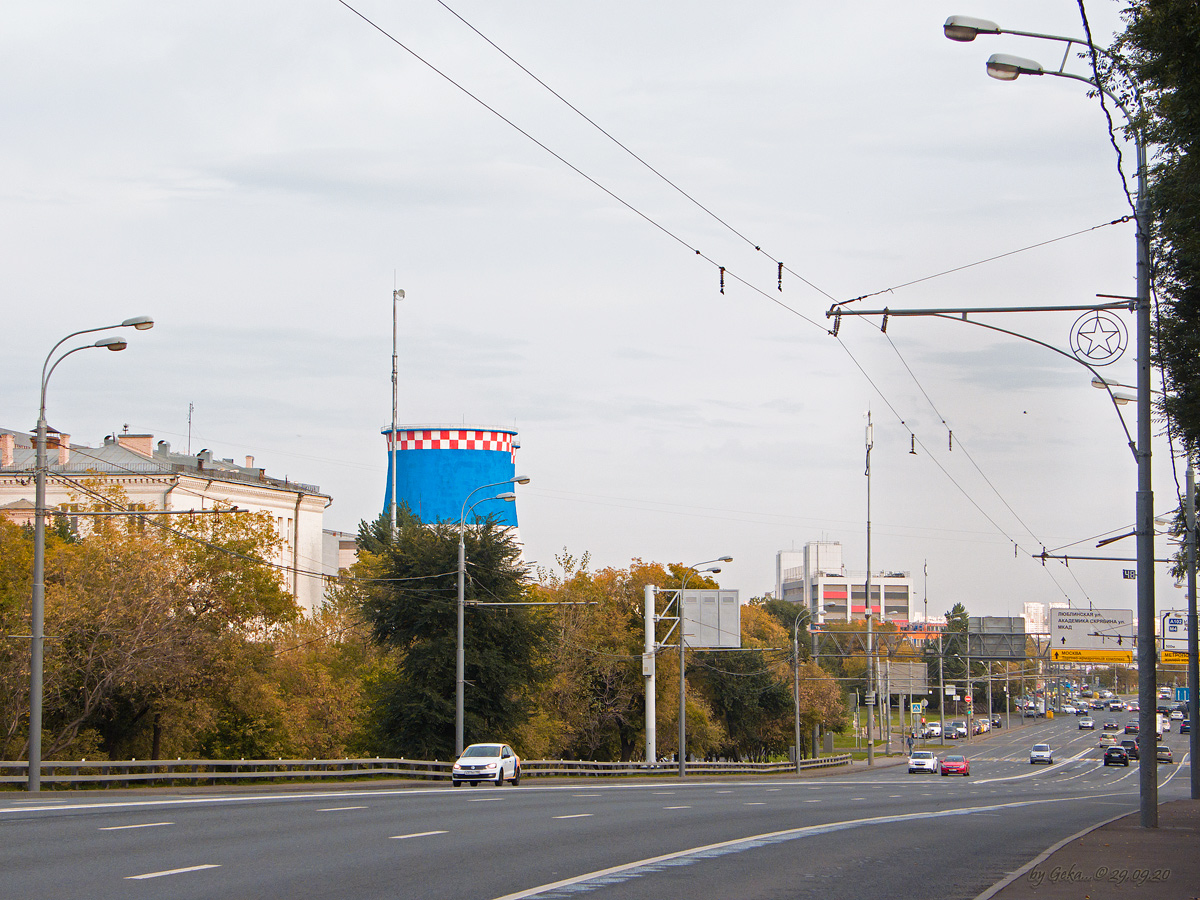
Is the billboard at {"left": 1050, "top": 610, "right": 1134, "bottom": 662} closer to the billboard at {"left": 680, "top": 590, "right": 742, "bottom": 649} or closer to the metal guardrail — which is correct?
the metal guardrail

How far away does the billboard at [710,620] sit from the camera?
5828cm

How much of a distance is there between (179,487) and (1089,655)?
53576 mm

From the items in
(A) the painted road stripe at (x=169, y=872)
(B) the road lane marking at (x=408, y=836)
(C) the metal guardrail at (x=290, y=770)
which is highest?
(A) the painted road stripe at (x=169, y=872)

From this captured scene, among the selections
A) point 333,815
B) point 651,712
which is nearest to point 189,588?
point 651,712

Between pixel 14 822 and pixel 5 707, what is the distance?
27.1m

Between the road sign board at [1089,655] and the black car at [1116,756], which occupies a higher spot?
the road sign board at [1089,655]

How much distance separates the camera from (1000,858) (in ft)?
52.9

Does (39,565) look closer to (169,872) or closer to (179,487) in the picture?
(169,872)

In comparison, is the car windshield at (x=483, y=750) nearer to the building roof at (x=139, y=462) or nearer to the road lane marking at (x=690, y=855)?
the road lane marking at (x=690, y=855)

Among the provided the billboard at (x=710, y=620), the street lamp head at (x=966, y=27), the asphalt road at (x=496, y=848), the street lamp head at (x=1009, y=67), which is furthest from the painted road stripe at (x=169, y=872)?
the billboard at (x=710, y=620)

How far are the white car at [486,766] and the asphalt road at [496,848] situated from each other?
886cm

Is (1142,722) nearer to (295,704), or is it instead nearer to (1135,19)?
(1135,19)

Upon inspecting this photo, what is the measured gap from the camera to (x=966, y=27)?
16094 millimetres

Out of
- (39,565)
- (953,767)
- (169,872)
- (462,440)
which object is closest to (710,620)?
(462,440)
